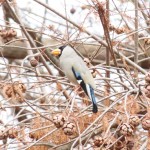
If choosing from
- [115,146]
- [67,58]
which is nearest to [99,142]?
[115,146]

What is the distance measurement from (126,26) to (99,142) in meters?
1.03

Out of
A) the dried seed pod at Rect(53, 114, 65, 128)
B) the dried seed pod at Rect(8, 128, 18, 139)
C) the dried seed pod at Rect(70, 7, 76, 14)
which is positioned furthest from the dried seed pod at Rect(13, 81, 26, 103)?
the dried seed pod at Rect(70, 7, 76, 14)

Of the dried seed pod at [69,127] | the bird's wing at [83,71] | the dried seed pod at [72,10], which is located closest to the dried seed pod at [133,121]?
the dried seed pod at [69,127]

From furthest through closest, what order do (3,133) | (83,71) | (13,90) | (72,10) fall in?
(72,10)
(83,71)
(13,90)
(3,133)

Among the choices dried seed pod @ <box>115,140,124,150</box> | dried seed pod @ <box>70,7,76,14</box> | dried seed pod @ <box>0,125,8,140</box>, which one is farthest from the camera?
dried seed pod @ <box>70,7,76,14</box>

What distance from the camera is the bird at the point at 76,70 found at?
2178 millimetres

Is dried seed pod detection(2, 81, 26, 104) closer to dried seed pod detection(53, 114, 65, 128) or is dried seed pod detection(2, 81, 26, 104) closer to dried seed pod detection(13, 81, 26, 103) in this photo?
dried seed pod detection(13, 81, 26, 103)

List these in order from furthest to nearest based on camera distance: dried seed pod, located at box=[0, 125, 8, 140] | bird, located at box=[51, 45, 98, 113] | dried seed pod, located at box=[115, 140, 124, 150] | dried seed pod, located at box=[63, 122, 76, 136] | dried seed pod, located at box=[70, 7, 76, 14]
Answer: dried seed pod, located at box=[70, 7, 76, 14] → bird, located at box=[51, 45, 98, 113] → dried seed pod, located at box=[0, 125, 8, 140] → dried seed pod, located at box=[115, 140, 124, 150] → dried seed pod, located at box=[63, 122, 76, 136]

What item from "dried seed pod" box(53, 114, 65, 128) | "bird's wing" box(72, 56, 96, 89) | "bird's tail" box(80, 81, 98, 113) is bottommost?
"dried seed pod" box(53, 114, 65, 128)

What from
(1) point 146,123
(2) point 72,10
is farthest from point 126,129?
(2) point 72,10

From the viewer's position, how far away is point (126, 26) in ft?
9.09

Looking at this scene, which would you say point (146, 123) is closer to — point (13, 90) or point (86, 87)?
point (86, 87)

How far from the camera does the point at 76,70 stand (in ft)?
7.65

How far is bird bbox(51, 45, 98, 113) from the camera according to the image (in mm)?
2178
